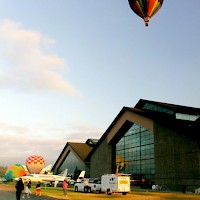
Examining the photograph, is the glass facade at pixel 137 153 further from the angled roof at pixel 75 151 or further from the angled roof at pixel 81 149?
the angled roof at pixel 81 149

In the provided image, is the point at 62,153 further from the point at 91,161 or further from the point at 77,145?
the point at 91,161

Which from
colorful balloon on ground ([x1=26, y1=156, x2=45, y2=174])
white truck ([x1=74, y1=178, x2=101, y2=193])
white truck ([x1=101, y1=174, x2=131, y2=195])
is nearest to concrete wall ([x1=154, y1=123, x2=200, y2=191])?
white truck ([x1=101, y1=174, x2=131, y2=195])

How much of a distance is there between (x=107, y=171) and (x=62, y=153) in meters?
36.0

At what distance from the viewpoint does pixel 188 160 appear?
156ft

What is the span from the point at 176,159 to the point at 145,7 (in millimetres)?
33093

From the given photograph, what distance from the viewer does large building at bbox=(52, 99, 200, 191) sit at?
47.9 metres

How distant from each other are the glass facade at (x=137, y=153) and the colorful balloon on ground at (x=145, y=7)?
3794 centimetres

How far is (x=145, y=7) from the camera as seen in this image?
22250 millimetres

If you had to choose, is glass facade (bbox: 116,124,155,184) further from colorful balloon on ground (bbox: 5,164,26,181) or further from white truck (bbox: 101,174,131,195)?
colorful balloon on ground (bbox: 5,164,26,181)

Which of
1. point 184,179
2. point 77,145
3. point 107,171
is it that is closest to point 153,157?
point 184,179

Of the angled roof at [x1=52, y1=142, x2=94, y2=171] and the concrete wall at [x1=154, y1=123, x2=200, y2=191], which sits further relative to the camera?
the angled roof at [x1=52, y1=142, x2=94, y2=171]

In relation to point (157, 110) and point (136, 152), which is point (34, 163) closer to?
point (136, 152)

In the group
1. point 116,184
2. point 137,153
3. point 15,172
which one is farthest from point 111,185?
point 15,172

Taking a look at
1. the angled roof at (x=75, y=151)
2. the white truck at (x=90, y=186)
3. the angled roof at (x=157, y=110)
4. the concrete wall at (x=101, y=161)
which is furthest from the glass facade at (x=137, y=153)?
the angled roof at (x=75, y=151)
